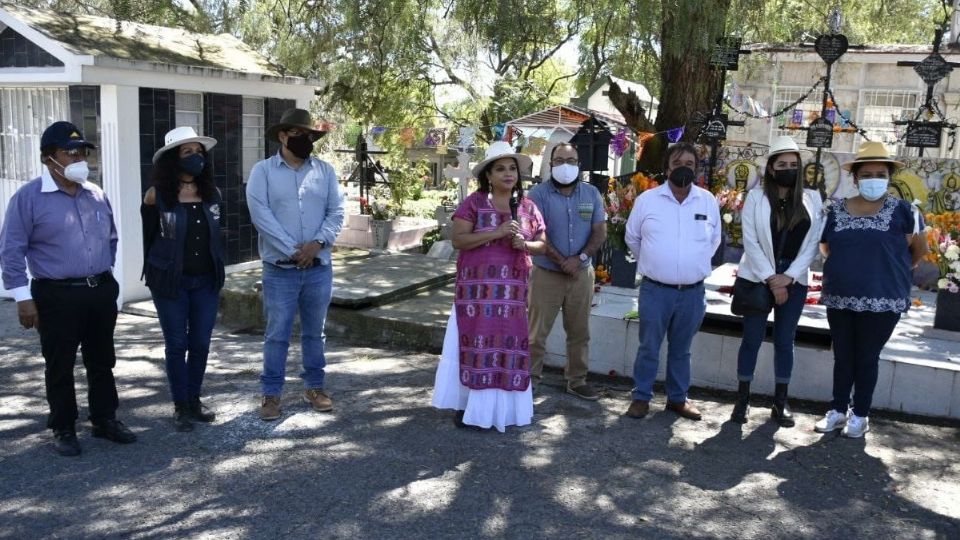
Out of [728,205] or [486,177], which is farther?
[728,205]

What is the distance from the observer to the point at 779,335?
5.42 metres

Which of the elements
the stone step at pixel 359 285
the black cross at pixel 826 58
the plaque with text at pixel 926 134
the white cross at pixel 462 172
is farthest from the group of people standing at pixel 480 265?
the white cross at pixel 462 172

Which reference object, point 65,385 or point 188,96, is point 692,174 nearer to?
point 65,385

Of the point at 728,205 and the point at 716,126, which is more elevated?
the point at 716,126

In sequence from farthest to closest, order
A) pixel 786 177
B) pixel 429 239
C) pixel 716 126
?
pixel 429 239, pixel 716 126, pixel 786 177

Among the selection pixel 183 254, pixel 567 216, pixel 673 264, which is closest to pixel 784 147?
pixel 673 264

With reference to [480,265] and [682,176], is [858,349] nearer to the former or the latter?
[682,176]

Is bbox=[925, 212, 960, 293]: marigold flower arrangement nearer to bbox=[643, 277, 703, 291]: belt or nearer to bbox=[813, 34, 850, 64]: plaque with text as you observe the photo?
bbox=[643, 277, 703, 291]: belt

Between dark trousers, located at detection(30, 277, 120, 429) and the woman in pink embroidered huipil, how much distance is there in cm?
203

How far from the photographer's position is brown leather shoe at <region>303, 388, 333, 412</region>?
558 centimetres

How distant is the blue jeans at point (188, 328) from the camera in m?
5.07

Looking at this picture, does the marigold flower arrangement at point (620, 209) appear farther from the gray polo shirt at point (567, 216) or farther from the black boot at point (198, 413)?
the black boot at point (198, 413)

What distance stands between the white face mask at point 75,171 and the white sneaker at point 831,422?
184 inches

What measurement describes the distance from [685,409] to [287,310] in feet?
8.81
